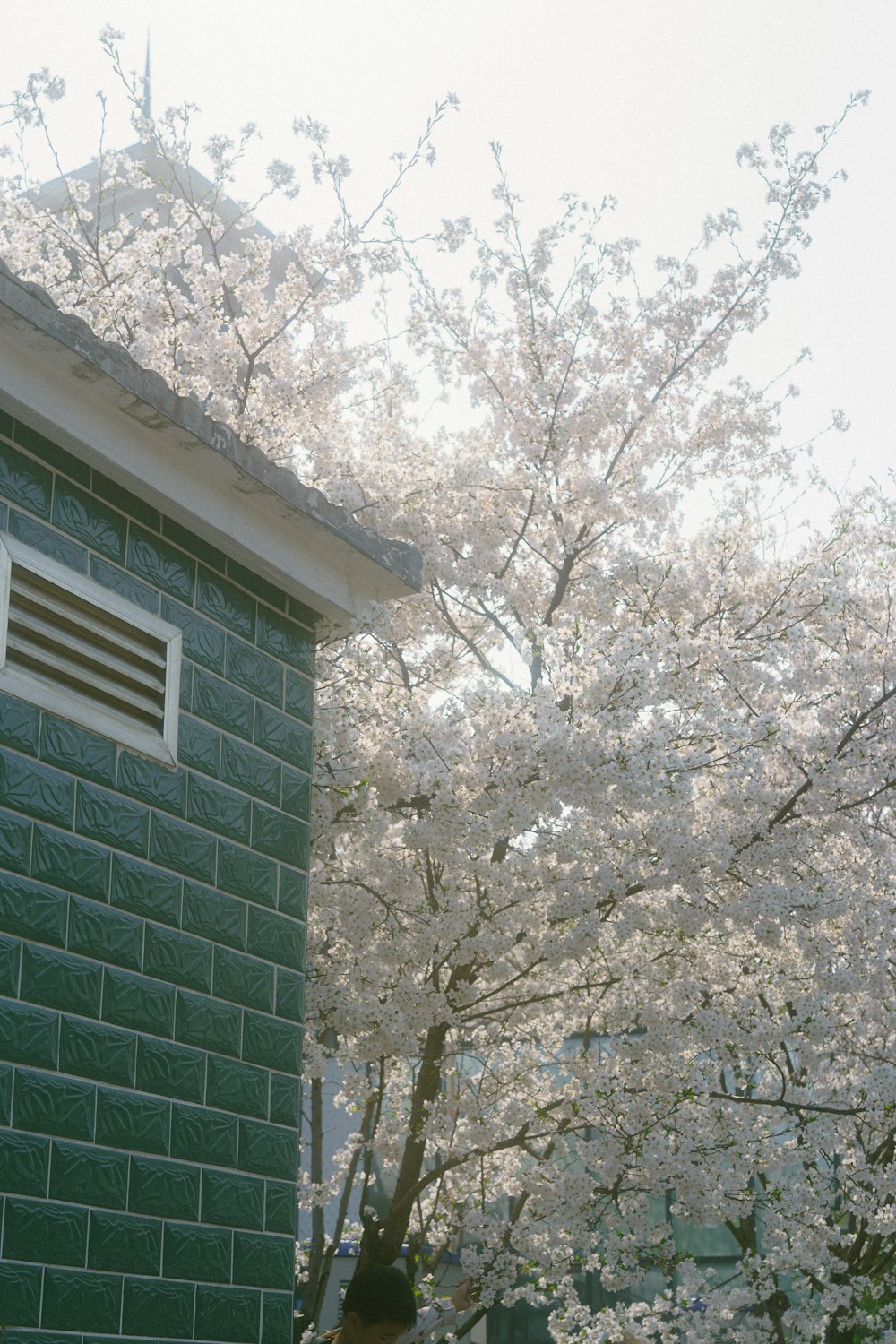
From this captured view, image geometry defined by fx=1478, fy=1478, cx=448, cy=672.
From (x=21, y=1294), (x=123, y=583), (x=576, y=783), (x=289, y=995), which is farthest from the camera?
(x=576, y=783)

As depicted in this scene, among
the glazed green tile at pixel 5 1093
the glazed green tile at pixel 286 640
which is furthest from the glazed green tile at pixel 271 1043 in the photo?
the glazed green tile at pixel 286 640

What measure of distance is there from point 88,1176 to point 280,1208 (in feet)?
2.85

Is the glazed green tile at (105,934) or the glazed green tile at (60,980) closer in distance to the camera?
the glazed green tile at (60,980)

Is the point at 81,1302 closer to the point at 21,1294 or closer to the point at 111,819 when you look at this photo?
the point at 21,1294

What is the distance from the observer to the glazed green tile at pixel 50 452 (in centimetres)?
382

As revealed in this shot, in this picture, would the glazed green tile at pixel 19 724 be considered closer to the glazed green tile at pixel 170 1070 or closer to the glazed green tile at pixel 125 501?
the glazed green tile at pixel 125 501

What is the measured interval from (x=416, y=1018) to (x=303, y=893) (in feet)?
16.2

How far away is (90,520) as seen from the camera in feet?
13.2

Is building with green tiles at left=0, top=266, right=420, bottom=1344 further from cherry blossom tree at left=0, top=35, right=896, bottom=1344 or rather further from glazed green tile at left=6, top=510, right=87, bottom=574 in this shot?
cherry blossom tree at left=0, top=35, right=896, bottom=1344

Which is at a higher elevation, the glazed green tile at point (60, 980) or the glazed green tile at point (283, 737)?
the glazed green tile at point (283, 737)

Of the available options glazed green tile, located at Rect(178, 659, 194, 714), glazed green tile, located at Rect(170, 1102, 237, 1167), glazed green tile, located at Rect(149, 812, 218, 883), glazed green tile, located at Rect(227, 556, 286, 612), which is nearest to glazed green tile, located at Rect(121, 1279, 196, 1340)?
glazed green tile, located at Rect(170, 1102, 237, 1167)

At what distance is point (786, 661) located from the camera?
1002cm

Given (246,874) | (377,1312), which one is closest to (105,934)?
(246,874)

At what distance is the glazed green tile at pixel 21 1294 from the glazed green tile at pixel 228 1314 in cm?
62
